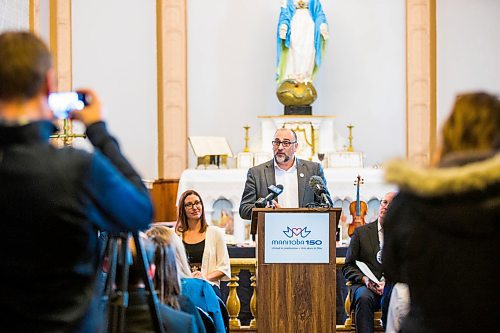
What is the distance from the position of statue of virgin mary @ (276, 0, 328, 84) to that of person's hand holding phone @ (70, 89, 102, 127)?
337 inches

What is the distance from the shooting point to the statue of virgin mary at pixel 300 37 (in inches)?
438

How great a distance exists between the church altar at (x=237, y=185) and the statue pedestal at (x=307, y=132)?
0.48m

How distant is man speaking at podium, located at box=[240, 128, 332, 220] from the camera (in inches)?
272

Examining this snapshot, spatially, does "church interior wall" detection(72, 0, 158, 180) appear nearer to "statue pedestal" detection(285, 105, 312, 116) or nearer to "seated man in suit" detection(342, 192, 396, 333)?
"statue pedestal" detection(285, 105, 312, 116)

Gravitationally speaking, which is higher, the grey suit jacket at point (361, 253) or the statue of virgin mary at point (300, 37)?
the statue of virgin mary at point (300, 37)

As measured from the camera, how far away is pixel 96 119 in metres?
2.63

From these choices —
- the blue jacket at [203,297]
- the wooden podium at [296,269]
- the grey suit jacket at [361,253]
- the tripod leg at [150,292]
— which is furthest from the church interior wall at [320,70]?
the tripod leg at [150,292]

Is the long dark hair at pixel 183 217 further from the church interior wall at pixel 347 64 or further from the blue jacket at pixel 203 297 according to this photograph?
the church interior wall at pixel 347 64

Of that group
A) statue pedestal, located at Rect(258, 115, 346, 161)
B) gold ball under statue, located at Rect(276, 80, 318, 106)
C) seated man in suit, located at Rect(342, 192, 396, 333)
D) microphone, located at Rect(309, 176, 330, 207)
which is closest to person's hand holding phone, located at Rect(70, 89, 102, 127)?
microphone, located at Rect(309, 176, 330, 207)

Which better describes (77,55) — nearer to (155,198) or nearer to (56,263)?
(155,198)

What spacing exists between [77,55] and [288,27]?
2.38 metres

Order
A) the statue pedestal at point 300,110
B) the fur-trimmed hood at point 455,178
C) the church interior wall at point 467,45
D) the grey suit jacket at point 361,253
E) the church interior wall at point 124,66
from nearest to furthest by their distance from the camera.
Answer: the fur-trimmed hood at point 455,178, the grey suit jacket at point 361,253, the statue pedestal at point 300,110, the church interior wall at point 124,66, the church interior wall at point 467,45

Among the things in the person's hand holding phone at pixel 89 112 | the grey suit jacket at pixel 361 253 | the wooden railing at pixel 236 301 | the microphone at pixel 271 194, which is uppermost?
the person's hand holding phone at pixel 89 112

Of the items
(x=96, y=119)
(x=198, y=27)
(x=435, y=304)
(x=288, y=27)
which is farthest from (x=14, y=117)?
(x=198, y=27)
